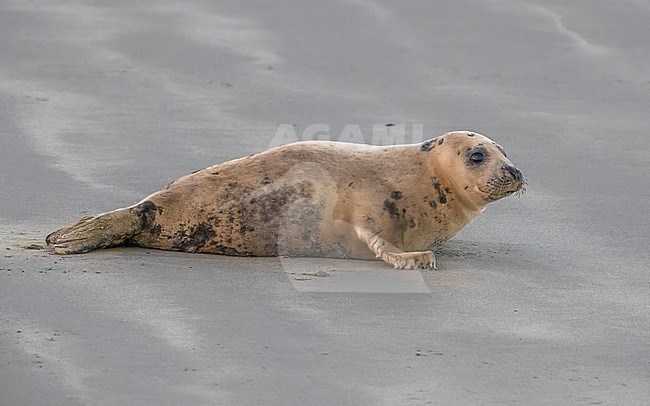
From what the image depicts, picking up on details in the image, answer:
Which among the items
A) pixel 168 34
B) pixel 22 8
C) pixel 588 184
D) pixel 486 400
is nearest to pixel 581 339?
pixel 486 400

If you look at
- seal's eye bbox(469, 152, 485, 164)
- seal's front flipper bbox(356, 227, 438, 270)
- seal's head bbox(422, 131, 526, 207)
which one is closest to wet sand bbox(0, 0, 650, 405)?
seal's front flipper bbox(356, 227, 438, 270)

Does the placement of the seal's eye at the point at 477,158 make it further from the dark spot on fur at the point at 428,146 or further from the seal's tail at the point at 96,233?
the seal's tail at the point at 96,233

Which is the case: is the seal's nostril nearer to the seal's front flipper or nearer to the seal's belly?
the seal's front flipper

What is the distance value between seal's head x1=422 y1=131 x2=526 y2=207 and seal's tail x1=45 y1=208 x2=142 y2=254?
1.28 metres

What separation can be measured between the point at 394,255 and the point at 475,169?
1.77 feet

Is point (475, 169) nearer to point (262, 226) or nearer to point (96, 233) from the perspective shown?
point (262, 226)

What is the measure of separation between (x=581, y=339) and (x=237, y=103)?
14.0 feet

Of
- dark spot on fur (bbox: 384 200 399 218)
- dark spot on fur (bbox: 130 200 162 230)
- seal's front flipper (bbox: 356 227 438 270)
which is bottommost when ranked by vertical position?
seal's front flipper (bbox: 356 227 438 270)

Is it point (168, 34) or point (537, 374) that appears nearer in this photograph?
point (537, 374)

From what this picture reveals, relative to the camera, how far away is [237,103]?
27.8 feet

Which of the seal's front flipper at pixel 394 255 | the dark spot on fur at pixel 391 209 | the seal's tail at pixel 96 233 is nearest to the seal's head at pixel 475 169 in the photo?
the dark spot on fur at pixel 391 209

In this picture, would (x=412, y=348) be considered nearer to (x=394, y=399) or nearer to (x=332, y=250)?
(x=394, y=399)

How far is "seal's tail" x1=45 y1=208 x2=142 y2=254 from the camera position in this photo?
555 cm

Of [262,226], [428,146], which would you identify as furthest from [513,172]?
[262,226]
